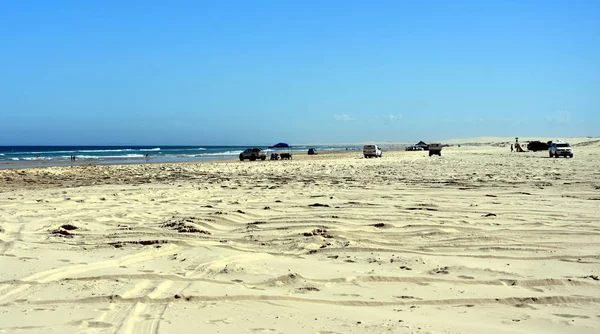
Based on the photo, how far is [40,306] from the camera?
418 centimetres

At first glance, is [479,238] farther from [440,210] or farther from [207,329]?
[207,329]

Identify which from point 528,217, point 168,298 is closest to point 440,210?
point 528,217

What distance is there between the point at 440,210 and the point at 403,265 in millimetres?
3848

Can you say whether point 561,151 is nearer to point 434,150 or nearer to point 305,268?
point 434,150

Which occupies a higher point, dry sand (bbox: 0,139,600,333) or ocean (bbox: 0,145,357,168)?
dry sand (bbox: 0,139,600,333)

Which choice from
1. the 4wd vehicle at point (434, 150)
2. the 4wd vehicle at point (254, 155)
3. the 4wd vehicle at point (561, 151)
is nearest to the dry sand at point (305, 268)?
the 4wd vehicle at point (561, 151)

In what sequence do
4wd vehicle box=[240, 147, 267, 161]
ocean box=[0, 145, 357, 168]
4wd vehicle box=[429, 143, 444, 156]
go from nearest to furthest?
4wd vehicle box=[240, 147, 267, 161] < ocean box=[0, 145, 357, 168] < 4wd vehicle box=[429, 143, 444, 156]

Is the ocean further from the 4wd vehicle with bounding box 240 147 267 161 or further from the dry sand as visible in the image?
the dry sand

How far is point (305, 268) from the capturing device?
536cm

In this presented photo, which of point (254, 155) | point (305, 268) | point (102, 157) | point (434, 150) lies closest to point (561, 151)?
point (434, 150)

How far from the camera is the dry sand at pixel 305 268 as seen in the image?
385 cm

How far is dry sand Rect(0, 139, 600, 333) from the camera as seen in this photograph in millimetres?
3850

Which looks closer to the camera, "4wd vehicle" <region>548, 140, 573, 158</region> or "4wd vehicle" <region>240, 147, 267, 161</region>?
"4wd vehicle" <region>548, 140, 573, 158</region>

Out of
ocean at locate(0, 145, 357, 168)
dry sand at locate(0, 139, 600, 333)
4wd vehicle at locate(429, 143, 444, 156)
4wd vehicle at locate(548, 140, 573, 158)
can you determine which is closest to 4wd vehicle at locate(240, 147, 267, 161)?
ocean at locate(0, 145, 357, 168)
